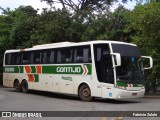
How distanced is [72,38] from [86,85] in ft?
38.0

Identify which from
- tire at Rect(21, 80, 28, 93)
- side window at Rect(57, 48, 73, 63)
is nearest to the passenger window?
tire at Rect(21, 80, 28, 93)

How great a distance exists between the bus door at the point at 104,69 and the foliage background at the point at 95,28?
6.25 meters

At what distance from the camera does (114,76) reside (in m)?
19.7

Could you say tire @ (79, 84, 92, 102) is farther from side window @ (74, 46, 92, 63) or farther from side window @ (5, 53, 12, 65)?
side window @ (5, 53, 12, 65)

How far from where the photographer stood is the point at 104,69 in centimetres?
2036

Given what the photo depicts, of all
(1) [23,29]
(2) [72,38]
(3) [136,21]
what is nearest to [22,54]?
(2) [72,38]

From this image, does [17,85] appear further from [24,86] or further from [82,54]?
[82,54]

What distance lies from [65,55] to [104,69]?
3.52 metres

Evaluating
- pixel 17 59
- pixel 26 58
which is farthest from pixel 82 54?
pixel 17 59

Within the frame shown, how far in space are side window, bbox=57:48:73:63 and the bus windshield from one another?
11.1ft

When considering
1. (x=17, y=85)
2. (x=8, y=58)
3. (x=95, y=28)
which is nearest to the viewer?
(x=17, y=85)

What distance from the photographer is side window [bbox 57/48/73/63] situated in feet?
73.9

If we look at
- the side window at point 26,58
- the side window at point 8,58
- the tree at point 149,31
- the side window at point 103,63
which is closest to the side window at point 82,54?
the side window at point 103,63

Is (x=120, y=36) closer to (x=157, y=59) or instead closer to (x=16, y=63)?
(x=157, y=59)
